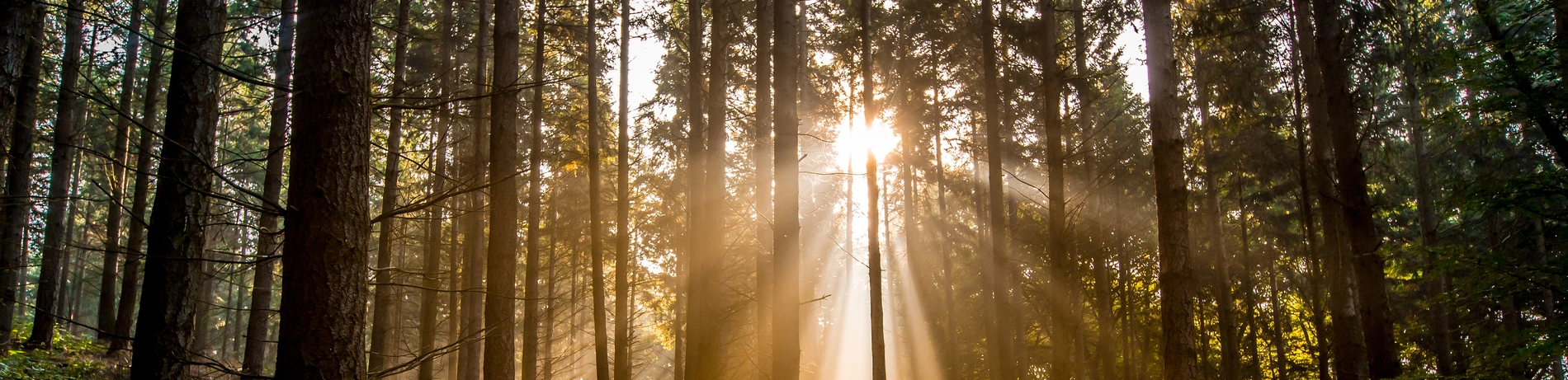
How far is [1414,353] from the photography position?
21.7 m

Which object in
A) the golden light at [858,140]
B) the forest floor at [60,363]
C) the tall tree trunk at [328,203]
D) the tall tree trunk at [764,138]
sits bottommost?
the forest floor at [60,363]

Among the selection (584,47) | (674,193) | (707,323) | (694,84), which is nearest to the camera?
(707,323)

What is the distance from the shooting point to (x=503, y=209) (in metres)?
10.4

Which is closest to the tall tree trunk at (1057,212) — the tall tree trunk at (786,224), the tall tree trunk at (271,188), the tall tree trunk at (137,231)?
the tall tree trunk at (786,224)

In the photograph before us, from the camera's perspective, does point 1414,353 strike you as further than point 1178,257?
Yes

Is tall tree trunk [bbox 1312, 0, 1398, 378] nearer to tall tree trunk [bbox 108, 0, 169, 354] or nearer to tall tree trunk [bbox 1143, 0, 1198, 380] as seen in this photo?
tall tree trunk [bbox 1143, 0, 1198, 380]

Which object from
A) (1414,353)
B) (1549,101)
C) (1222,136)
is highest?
(1222,136)

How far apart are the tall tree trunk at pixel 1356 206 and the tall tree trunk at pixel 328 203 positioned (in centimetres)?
963

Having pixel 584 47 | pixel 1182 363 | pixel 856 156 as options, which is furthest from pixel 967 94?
pixel 1182 363

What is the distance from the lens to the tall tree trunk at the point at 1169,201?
7738 millimetres

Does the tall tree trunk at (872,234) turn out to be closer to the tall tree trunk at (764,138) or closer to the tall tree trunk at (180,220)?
the tall tree trunk at (764,138)

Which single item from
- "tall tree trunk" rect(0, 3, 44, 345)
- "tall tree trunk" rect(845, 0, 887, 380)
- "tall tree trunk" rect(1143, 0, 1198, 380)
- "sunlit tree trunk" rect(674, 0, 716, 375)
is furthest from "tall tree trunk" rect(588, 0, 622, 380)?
"tall tree trunk" rect(1143, 0, 1198, 380)

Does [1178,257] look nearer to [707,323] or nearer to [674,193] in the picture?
[707,323]

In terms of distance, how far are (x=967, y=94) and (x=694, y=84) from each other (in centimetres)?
802
